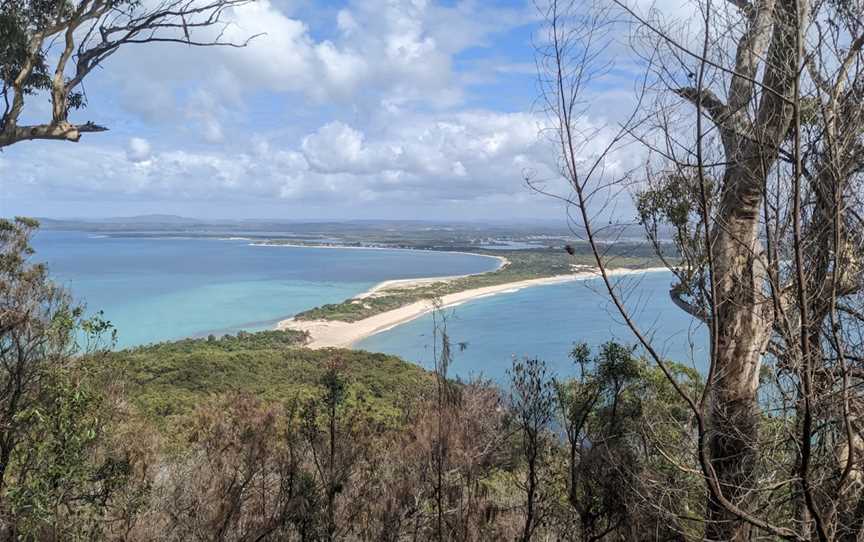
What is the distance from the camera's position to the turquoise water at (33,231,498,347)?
33656 mm

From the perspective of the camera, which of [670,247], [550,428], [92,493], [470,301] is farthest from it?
[470,301]

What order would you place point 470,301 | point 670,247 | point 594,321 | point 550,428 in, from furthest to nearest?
point 470,301, point 594,321, point 550,428, point 670,247

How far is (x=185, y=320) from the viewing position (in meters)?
34.1

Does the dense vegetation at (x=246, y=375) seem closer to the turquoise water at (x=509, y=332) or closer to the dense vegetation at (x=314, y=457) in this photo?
the turquoise water at (x=509, y=332)

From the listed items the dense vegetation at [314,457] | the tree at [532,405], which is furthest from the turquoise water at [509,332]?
the tree at [532,405]

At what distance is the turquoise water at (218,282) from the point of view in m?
33.7

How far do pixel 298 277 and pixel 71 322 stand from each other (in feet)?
173

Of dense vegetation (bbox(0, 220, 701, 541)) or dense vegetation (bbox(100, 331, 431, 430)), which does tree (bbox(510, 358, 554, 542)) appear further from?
dense vegetation (bbox(100, 331, 431, 430))

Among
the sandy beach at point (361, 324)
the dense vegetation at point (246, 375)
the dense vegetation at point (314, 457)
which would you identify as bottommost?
the sandy beach at point (361, 324)

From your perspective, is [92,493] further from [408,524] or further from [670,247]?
[670,247]

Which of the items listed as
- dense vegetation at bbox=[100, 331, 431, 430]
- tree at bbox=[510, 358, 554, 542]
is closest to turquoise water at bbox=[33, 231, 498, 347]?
dense vegetation at bbox=[100, 331, 431, 430]

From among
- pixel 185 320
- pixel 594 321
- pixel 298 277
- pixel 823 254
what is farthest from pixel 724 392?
pixel 298 277

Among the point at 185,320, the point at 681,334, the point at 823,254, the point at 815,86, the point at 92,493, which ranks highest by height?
the point at 815,86

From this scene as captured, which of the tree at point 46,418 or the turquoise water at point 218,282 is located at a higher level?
the tree at point 46,418
